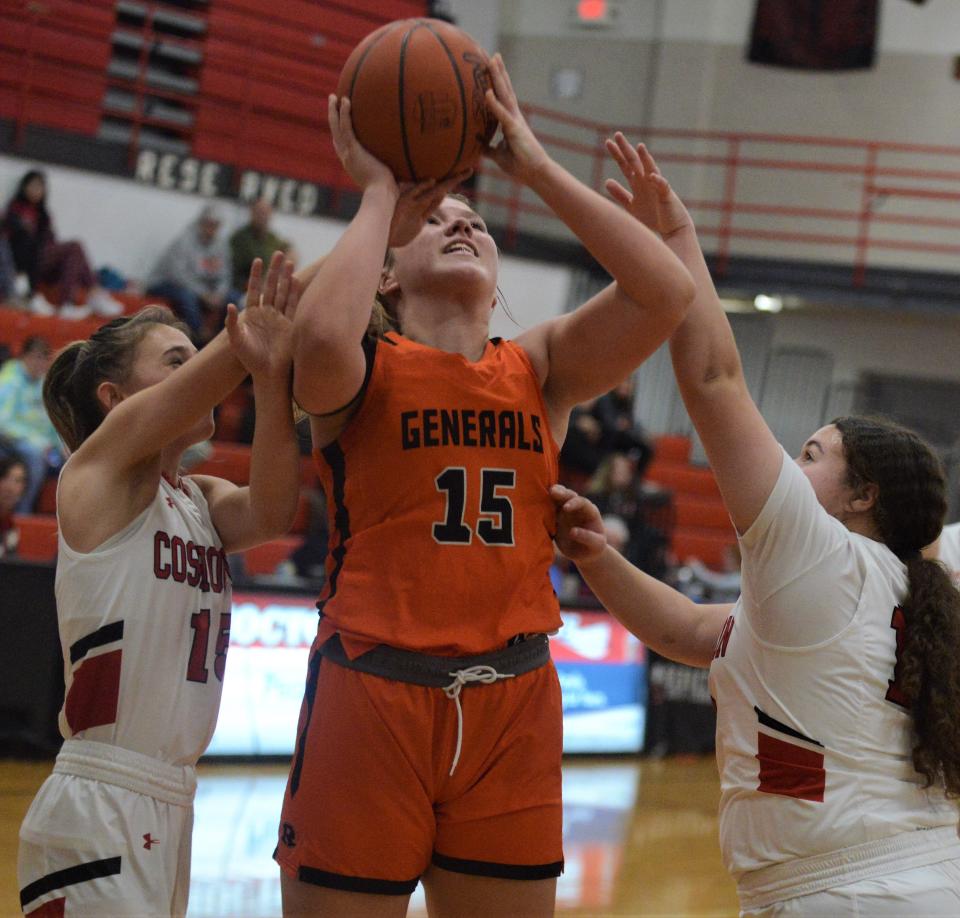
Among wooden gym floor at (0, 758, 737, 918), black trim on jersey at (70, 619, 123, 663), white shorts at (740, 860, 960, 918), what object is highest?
black trim on jersey at (70, 619, 123, 663)

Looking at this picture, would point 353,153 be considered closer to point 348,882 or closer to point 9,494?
point 348,882

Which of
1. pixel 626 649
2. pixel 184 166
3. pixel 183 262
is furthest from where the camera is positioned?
pixel 184 166

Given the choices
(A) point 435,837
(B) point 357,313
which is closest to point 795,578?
(A) point 435,837

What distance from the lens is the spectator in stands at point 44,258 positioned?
1023 centimetres

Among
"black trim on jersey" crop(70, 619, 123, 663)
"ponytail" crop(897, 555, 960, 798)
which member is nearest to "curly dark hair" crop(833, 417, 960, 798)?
"ponytail" crop(897, 555, 960, 798)

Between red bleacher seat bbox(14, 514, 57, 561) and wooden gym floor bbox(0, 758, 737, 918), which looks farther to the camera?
red bleacher seat bbox(14, 514, 57, 561)

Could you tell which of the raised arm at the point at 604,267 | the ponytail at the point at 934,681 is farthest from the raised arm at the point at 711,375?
the ponytail at the point at 934,681

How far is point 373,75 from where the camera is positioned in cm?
238

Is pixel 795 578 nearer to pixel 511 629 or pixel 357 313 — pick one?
pixel 511 629

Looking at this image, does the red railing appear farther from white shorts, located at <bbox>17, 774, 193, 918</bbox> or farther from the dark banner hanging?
white shorts, located at <bbox>17, 774, 193, 918</bbox>

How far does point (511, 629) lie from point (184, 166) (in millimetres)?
10048

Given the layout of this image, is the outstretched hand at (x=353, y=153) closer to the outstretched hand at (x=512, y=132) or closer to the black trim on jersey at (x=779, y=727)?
the outstretched hand at (x=512, y=132)

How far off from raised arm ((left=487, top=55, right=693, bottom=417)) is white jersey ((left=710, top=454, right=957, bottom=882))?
1.45 feet

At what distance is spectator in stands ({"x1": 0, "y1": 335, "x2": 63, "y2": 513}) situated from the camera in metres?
8.55
